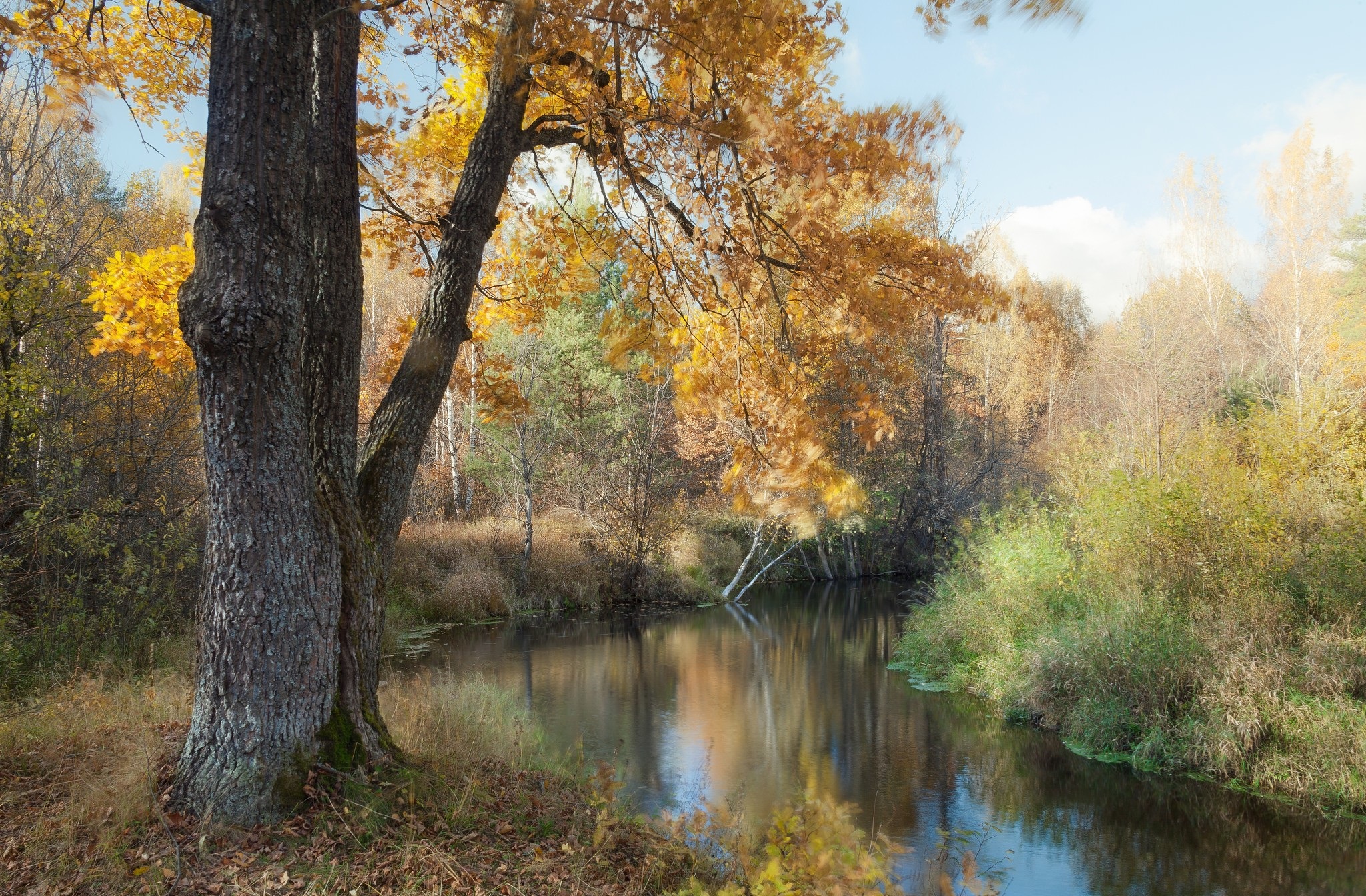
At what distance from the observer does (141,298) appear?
617cm

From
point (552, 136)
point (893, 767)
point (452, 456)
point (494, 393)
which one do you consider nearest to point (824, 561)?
point (452, 456)

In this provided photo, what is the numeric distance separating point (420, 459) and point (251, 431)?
404 cm

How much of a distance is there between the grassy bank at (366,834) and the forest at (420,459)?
0.9 inches

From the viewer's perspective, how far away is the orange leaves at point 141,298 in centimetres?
616

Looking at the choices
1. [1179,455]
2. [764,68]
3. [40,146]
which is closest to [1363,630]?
[1179,455]

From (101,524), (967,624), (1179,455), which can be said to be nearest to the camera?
(101,524)

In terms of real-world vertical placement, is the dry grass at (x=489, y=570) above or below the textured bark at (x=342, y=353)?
below

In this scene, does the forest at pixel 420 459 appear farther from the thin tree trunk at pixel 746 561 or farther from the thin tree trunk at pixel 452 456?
the thin tree trunk at pixel 452 456

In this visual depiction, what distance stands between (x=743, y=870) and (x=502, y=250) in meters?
5.44

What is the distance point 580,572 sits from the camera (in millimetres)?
19031

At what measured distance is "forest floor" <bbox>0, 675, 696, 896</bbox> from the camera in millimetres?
3244

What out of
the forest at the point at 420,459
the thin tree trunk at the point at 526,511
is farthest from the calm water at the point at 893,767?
the thin tree trunk at the point at 526,511

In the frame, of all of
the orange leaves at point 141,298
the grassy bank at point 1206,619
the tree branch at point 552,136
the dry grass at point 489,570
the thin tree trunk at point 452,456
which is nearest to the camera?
the tree branch at point 552,136

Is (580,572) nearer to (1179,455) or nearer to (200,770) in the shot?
(1179,455)
